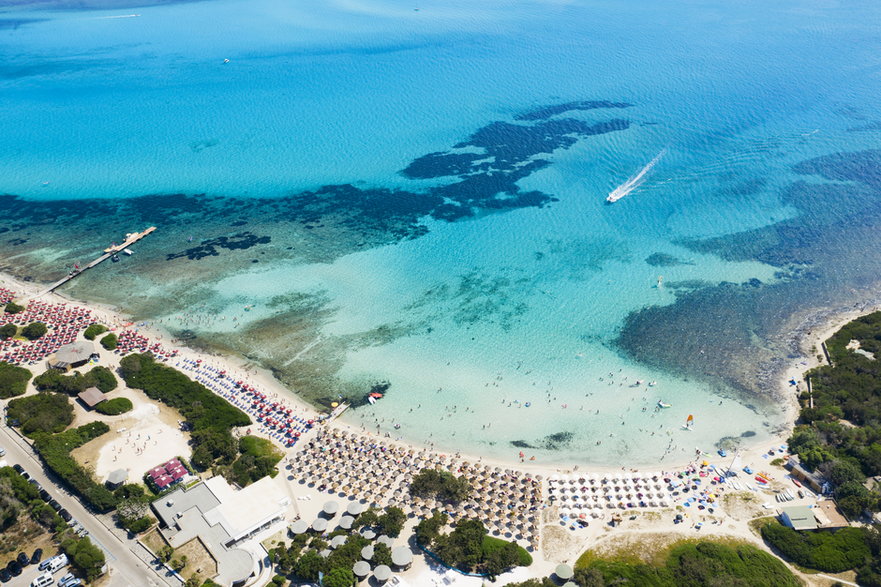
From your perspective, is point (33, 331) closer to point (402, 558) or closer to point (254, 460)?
point (254, 460)

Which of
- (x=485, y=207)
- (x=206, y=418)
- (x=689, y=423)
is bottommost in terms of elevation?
(x=689, y=423)

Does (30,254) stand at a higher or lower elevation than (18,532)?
higher

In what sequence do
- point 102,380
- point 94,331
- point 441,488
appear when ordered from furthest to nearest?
point 94,331 → point 102,380 → point 441,488

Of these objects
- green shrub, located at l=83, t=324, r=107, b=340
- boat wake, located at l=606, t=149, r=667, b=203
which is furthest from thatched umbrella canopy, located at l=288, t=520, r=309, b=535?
boat wake, located at l=606, t=149, r=667, b=203

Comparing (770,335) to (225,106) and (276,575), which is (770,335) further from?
(225,106)

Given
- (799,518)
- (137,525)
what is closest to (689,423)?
(799,518)

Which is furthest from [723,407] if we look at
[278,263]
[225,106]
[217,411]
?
[225,106]

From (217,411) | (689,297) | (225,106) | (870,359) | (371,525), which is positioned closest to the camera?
(371,525)

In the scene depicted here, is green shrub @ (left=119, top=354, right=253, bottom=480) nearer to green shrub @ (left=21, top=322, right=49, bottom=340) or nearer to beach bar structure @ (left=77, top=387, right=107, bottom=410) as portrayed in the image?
beach bar structure @ (left=77, top=387, right=107, bottom=410)
